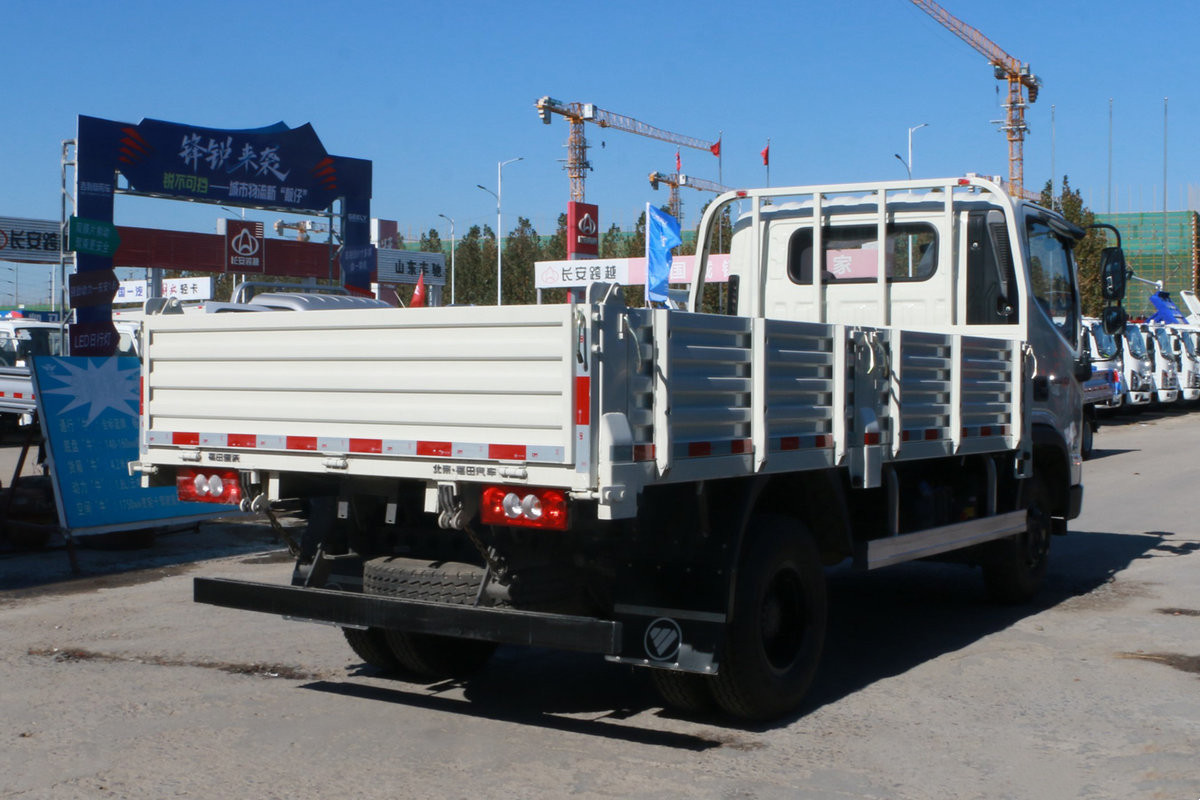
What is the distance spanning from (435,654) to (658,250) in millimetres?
15870

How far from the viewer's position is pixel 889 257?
859 centimetres

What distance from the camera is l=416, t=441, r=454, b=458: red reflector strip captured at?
16.7 ft

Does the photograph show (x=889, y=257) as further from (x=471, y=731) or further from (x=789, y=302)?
(x=471, y=731)

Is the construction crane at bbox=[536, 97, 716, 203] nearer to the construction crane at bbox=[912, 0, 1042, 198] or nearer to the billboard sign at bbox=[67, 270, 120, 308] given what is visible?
the construction crane at bbox=[912, 0, 1042, 198]

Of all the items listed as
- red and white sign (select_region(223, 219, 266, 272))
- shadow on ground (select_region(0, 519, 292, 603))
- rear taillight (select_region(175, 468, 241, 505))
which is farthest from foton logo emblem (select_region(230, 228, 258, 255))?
rear taillight (select_region(175, 468, 241, 505))

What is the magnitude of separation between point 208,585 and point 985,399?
184 inches

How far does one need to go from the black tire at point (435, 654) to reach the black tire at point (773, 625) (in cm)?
153

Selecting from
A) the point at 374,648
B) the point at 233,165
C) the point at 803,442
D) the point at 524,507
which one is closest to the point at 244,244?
the point at 233,165

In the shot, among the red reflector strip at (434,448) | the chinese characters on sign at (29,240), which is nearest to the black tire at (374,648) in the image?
the red reflector strip at (434,448)

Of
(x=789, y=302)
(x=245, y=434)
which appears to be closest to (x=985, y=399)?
(x=789, y=302)

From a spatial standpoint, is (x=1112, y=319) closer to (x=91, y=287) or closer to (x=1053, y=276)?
(x=1053, y=276)

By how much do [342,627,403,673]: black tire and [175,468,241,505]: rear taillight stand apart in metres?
1.08

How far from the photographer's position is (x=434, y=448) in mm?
5117

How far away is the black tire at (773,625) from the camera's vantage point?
5.51m
